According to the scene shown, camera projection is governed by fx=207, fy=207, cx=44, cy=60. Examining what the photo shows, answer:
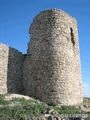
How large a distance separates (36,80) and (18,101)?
2.75 meters

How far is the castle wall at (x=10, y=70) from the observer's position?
548 inches

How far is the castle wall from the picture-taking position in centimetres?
1391

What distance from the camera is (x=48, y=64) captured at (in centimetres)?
1372

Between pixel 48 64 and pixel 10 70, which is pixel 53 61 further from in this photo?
pixel 10 70

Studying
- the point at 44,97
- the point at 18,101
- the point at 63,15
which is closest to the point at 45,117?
the point at 18,101

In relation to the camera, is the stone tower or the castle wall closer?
the stone tower

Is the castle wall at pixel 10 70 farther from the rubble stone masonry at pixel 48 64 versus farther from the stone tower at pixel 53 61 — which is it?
the stone tower at pixel 53 61

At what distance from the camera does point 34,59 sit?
14.5m

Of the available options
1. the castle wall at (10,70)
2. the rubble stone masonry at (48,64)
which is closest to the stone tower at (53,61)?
the rubble stone masonry at (48,64)

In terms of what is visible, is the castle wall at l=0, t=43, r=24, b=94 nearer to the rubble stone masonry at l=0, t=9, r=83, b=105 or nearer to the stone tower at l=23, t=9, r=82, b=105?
the rubble stone masonry at l=0, t=9, r=83, b=105

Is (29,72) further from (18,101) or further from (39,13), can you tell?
(39,13)

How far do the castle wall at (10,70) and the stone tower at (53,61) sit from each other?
0.55 metres

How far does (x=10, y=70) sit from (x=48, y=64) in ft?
9.35

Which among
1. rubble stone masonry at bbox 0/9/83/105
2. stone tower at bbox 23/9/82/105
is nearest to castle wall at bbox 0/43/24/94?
rubble stone masonry at bbox 0/9/83/105
